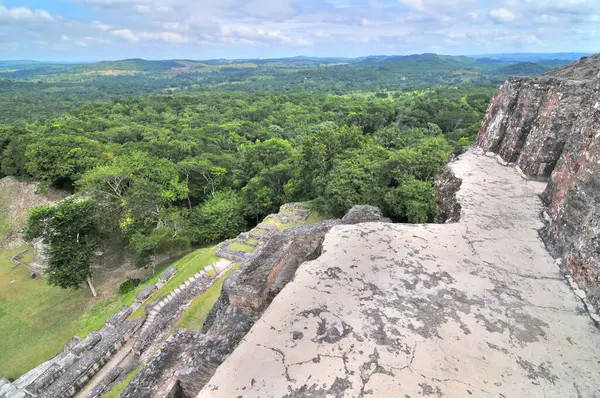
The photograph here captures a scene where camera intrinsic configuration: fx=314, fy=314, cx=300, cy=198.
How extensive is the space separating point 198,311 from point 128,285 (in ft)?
29.4

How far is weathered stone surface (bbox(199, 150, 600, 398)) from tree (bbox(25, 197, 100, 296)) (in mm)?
15829

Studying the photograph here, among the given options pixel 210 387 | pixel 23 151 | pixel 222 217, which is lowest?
pixel 222 217

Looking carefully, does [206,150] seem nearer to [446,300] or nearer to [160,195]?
[160,195]

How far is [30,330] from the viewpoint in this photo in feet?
52.6

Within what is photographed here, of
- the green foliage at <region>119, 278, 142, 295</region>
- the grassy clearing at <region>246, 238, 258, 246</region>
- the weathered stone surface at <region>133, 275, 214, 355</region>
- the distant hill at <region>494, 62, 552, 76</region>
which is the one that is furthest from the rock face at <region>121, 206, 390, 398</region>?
the distant hill at <region>494, 62, 552, 76</region>

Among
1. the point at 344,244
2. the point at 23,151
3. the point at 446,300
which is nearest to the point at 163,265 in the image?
the point at 344,244

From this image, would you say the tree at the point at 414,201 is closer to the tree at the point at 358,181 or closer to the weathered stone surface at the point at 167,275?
the tree at the point at 358,181

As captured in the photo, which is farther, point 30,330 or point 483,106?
point 483,106

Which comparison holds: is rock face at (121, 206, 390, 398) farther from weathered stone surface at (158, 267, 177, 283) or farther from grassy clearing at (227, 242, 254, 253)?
weathered stone surface at (158, 267, 177, 283)

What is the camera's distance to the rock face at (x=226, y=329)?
581 cm

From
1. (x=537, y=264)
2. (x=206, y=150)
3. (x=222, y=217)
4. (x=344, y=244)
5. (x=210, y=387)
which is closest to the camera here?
(x=210, y=387)

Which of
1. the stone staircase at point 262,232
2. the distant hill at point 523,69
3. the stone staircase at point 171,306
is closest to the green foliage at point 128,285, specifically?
the stone staircase at point 171,306

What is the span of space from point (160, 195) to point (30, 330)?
10.1 m

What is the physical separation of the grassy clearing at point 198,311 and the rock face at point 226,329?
260 cm
